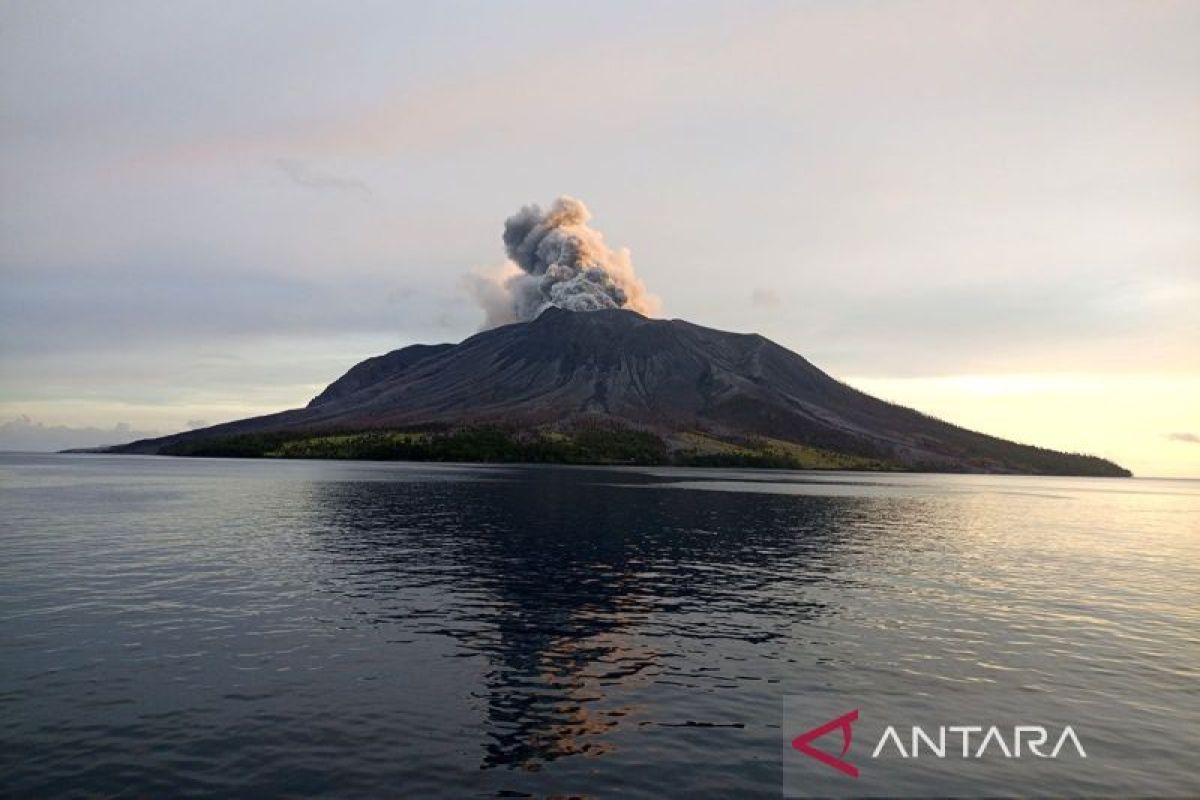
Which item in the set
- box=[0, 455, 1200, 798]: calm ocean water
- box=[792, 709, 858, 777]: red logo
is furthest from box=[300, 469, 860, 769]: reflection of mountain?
box=[792, 709, 858, 777]: red logo

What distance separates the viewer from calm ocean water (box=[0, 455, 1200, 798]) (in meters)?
21.8

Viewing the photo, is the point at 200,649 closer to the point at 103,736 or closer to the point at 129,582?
the point at 103,736

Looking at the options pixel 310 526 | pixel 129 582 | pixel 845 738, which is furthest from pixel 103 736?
pixel 310 526

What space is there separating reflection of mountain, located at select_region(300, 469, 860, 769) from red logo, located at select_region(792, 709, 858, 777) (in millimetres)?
5429

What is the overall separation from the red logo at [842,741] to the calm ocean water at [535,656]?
0.62 meters

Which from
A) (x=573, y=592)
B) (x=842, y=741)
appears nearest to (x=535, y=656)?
(x=842, y=741)

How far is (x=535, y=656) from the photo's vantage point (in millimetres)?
32812

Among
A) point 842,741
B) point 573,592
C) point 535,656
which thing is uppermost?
point 573,592

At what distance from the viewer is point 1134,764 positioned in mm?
23297

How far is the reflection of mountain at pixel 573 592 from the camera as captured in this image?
27.6 metres

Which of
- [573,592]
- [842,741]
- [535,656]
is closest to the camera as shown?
[842,741]

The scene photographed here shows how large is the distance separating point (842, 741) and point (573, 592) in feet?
79.9

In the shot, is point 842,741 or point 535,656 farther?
point 535,656

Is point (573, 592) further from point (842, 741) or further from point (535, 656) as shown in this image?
point (842, 741)
